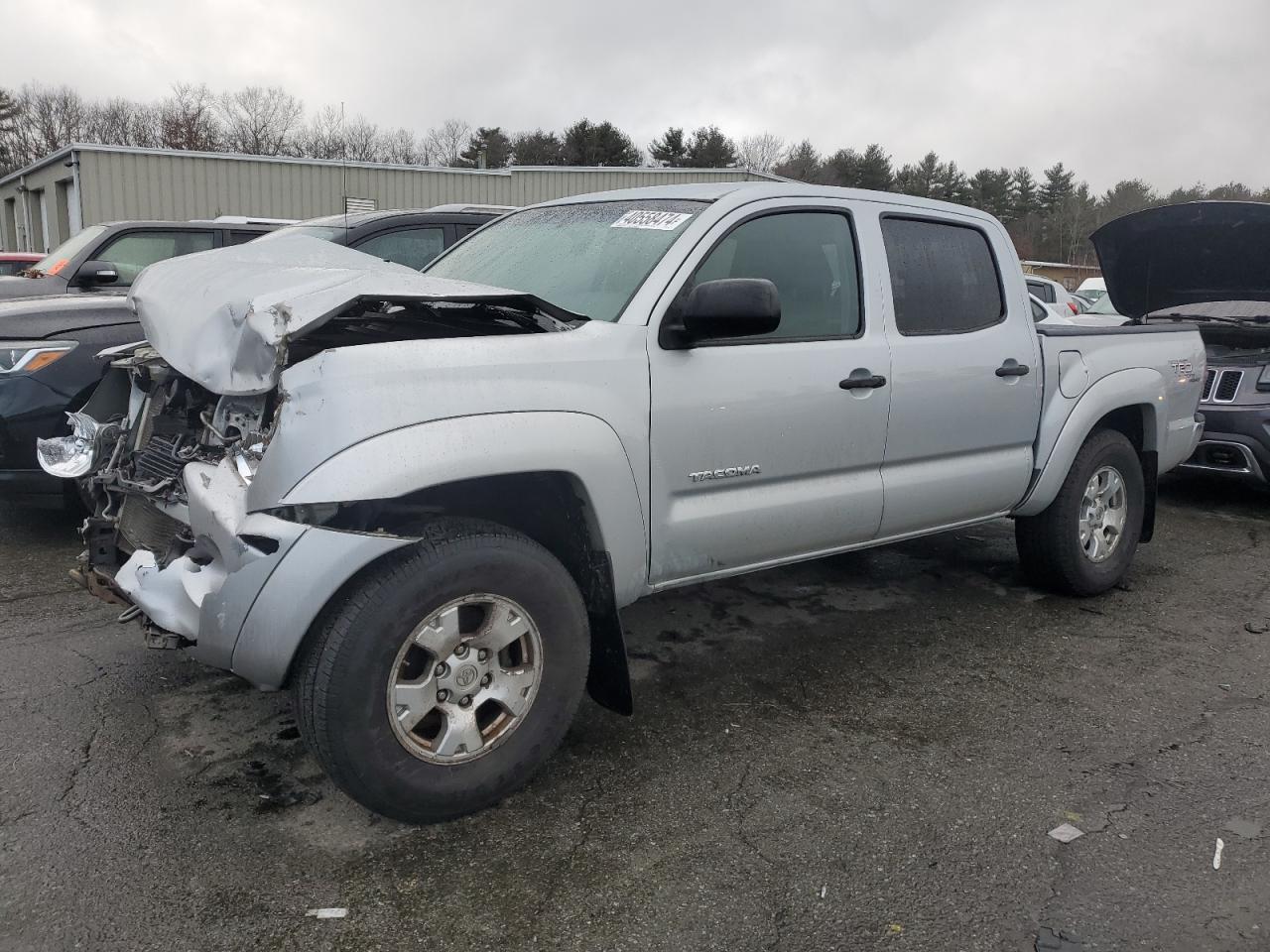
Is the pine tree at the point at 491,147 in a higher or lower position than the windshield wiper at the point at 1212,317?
higher

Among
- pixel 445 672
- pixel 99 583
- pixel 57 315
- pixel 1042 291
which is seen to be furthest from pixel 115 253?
pixel 1042 291

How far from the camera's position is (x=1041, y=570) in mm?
4781

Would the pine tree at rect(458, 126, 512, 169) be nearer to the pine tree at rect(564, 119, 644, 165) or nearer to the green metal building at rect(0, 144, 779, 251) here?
the pine tree at rect(564, 119, 644, 165)

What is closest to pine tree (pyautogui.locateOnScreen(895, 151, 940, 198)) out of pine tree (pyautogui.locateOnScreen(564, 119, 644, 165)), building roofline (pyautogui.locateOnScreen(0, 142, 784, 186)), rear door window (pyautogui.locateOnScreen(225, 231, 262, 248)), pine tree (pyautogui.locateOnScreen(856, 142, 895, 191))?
pine tree (pyautogui.locateOnScreen(856, 142, 895, 191))

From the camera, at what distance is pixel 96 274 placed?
643 cm

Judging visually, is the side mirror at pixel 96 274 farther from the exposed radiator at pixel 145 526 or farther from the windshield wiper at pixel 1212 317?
the windshield wiper at pixel 1212 317

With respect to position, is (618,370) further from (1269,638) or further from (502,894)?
(1269,638)

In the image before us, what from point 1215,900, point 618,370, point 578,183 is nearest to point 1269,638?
point 1215,900

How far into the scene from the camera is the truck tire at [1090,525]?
4.59 meters

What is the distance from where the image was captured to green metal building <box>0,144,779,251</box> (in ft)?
61.1

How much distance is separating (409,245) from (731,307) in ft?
15.2

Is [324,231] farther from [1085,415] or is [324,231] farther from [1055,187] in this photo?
[1055,187]

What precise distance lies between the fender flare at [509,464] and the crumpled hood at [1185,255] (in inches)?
207

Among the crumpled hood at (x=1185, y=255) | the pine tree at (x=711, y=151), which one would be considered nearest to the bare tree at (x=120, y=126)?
the pine tree at (x=711, y=151)
